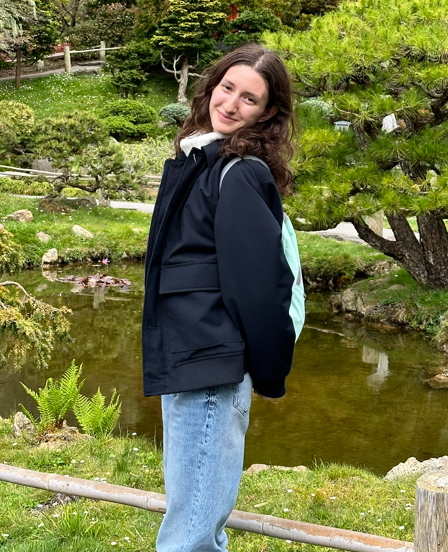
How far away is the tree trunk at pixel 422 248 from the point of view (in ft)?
31.6

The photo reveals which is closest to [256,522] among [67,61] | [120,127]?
[120,127]

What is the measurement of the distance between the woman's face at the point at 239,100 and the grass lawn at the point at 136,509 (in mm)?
1691

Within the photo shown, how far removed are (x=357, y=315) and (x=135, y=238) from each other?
194 inches

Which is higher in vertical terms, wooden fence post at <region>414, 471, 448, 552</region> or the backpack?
the backpack

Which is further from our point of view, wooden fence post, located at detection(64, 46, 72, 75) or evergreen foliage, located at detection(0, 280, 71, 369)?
wooden fence post, located at detection(64, 46, 72, 75)

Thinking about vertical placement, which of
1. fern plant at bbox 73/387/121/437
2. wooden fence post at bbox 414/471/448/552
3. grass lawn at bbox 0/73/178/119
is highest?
wooden fence post at bbox 414/471/448/552

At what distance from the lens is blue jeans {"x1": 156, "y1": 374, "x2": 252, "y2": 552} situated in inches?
70.9

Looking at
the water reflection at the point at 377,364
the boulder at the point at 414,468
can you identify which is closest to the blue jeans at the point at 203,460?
the boulder at the point at 414,468

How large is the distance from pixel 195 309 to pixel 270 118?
0.62 m

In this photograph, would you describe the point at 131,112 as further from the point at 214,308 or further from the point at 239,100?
the point at 214,308

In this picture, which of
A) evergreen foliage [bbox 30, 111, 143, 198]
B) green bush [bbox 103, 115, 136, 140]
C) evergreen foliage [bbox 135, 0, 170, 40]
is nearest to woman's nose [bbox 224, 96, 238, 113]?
evergreen foliage [bbox 30, 111, 143, 198]

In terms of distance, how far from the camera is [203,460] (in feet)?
5.92

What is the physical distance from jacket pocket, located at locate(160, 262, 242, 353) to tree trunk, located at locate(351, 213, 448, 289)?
8.07 metres

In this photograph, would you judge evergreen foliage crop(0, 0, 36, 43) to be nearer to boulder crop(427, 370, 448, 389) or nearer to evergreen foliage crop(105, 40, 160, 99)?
evergreen foliage crop(105, 40, 160, 99)
